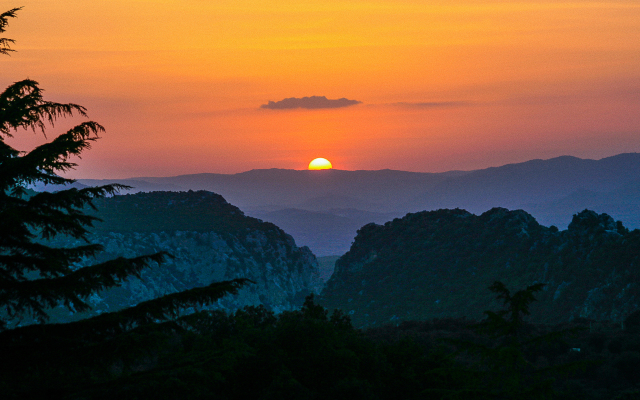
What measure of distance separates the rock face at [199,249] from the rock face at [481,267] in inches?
652

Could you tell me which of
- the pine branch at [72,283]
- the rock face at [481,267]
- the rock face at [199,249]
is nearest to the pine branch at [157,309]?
the pine branch at [72,283]

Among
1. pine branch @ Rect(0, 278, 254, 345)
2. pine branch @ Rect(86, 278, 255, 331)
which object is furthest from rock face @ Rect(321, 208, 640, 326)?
pine branch @ Rect(0, 278, 254, 345)

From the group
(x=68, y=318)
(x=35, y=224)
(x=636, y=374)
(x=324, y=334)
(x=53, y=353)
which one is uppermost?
(x=35, y=224)

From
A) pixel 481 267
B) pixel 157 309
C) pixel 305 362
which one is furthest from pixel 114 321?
pixel 481 267

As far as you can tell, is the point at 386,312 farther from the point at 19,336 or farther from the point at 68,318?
the point at 19,336

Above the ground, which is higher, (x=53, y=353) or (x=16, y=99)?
(x=16, y=99)

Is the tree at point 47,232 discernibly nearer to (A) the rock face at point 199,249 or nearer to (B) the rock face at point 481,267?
(B) the rock face at point 481,267

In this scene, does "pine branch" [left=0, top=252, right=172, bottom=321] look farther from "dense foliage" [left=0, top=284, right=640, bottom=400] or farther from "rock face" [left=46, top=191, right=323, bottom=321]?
"rock face" [left=46, top=191, right=323, bottom=321]

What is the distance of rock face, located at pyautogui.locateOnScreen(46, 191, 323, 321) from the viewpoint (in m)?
107

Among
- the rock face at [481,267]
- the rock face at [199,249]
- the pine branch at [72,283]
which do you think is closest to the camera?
the pine branch at [72,283]

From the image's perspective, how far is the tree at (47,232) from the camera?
1163 centimetres

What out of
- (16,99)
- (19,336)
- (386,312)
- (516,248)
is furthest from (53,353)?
(516,248)

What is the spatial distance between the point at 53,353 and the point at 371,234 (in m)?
106

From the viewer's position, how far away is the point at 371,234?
115688 mm
